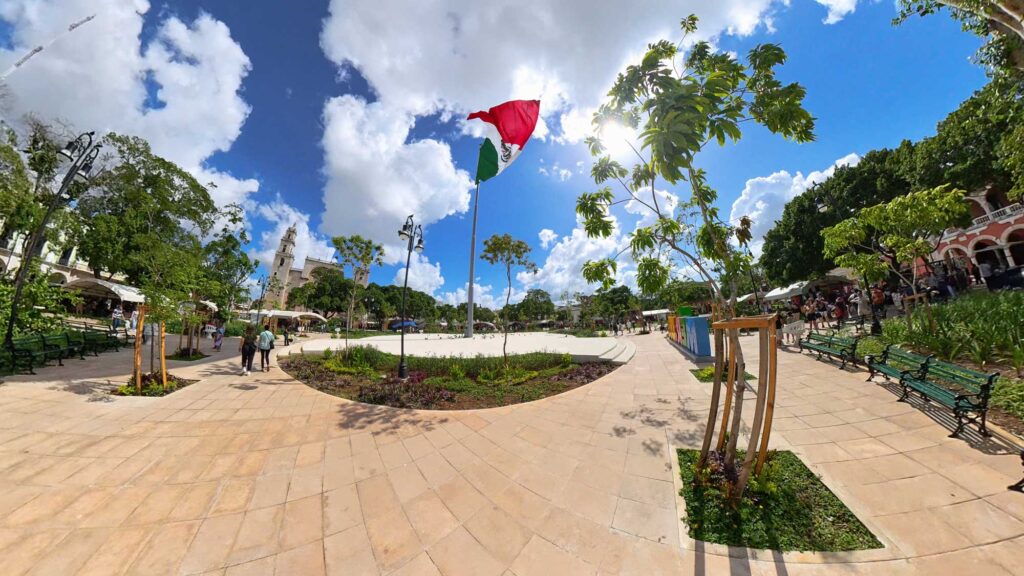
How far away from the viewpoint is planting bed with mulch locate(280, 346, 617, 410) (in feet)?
24.3

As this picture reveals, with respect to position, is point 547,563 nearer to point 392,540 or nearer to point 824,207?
point 392,540

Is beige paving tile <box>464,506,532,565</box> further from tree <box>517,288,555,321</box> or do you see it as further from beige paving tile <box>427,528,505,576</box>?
tree <box>517,288,555,321</box>

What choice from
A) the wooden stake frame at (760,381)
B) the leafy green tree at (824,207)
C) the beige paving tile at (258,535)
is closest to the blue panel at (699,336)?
the wooden stake frame at (760,381)

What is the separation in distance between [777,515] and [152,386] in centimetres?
1252

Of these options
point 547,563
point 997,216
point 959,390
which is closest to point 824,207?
point 997,216

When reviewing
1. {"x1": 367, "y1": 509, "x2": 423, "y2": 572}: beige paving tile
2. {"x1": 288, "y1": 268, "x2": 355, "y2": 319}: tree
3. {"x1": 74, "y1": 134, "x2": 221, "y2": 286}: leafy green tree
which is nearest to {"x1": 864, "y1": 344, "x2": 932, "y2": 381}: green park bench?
{"x1": 367, "y1": 509, "x2": 423, "y2": 572}: beige paving tile

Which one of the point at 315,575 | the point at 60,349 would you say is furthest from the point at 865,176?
the point at 60,349

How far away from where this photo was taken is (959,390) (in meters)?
5.48

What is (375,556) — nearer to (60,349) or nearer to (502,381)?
(502,381)

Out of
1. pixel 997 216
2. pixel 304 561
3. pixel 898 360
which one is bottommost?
pixel 304 561

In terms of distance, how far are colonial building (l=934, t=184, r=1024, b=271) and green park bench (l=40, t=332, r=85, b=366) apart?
149 ft

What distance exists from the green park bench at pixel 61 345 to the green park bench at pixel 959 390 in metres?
21.1

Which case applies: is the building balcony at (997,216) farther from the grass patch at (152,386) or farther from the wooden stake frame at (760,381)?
the grass patch at (152,386)

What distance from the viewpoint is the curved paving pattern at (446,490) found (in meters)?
2.69
